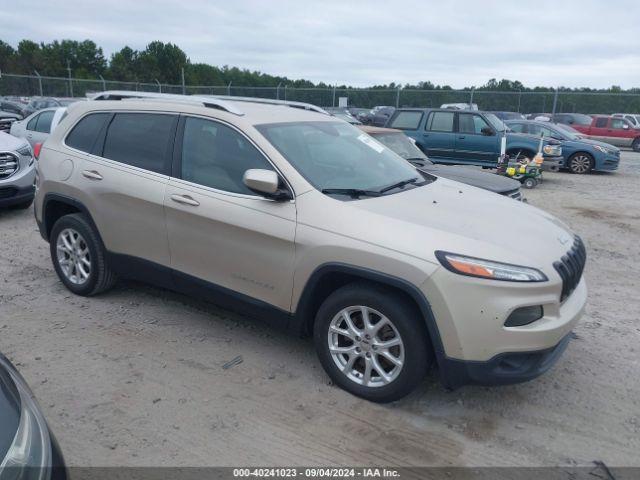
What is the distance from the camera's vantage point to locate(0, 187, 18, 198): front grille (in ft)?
25.1

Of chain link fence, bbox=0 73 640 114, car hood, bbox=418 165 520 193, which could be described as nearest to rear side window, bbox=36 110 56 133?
car hood, bbox=418 165 520 193

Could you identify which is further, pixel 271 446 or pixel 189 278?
pixel 189 278

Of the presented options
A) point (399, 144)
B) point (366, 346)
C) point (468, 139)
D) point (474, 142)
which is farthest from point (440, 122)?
point (366, 346)

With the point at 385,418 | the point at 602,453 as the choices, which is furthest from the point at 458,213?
the point at 602,453

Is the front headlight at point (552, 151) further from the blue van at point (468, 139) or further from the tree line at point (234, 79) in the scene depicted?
the tree line at point (234, 79)

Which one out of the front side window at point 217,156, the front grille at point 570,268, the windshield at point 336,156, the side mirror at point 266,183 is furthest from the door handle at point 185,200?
the front grille at point 570,268

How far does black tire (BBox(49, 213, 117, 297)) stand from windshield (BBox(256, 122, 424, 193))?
193 centimetres

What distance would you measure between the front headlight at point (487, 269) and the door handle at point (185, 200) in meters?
1.83

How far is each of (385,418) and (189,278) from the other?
1813 millimetres

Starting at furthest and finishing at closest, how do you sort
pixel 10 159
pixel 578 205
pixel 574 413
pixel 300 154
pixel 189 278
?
1. pixel 578 205
2. pixel 10 159
3. pixel 189 278
4. pixel 300 154
5. pixel 574 413

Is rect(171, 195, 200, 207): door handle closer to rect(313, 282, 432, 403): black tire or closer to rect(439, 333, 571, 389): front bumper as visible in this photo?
rect(313, 282, 432, 403): black tire

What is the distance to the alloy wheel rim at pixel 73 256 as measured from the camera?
472cm

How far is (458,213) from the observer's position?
3.48m

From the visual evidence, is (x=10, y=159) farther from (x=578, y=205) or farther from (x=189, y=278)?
(x=578, y=205)
